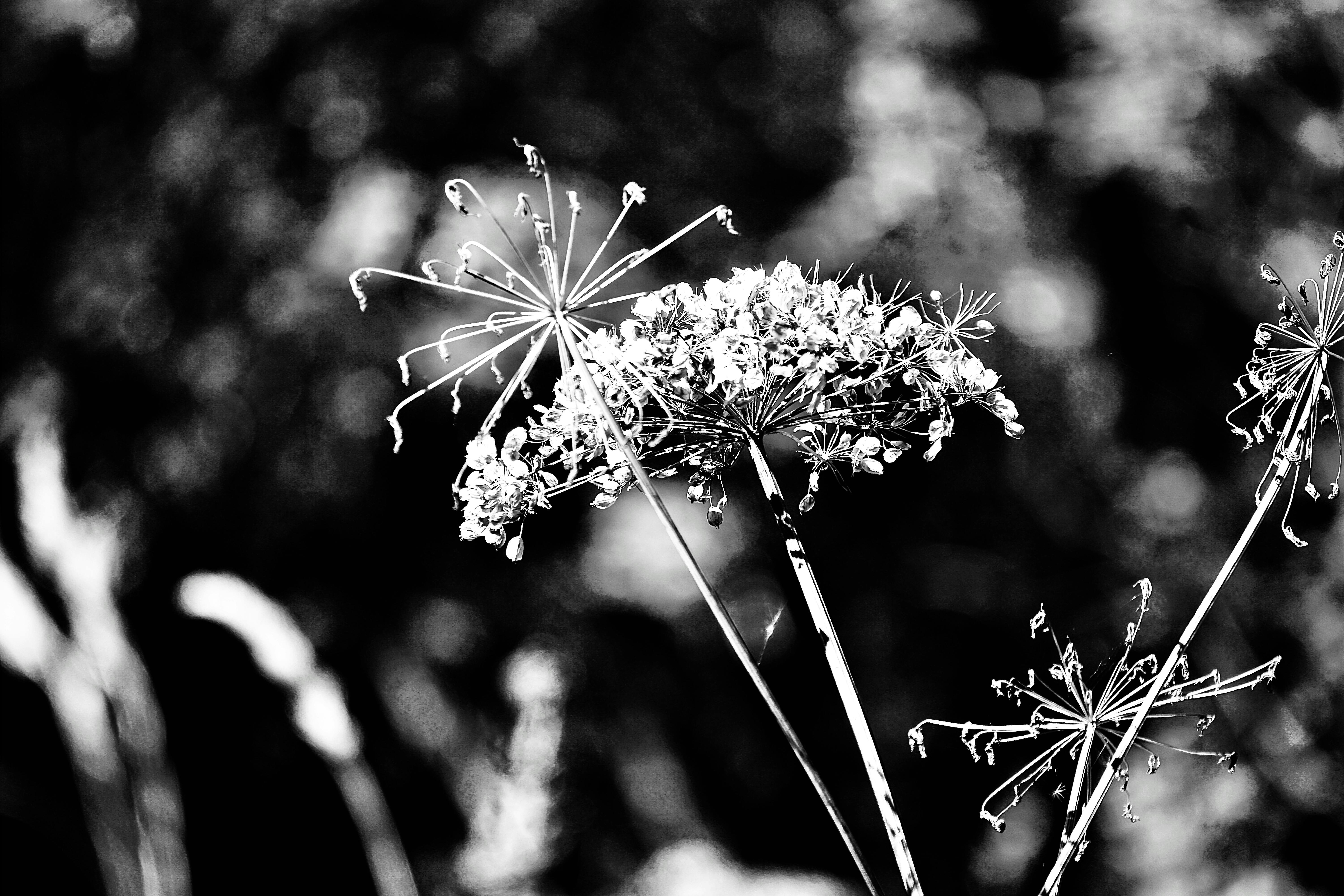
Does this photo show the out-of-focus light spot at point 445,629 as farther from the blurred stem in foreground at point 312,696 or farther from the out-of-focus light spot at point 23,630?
the out-of-focus light spot at point 23,630

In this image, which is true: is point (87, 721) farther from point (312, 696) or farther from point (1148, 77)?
point (1148, 77)

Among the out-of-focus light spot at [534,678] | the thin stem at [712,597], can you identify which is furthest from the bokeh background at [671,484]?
the thin stem at [712,597]

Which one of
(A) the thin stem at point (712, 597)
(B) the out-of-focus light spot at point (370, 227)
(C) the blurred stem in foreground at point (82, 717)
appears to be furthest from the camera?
(B) the out-of-focus light spot at point (370, 227)

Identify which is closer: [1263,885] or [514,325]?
[514,325]

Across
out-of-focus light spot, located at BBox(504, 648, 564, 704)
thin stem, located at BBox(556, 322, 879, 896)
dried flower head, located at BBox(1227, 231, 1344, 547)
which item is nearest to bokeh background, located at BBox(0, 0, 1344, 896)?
out-of-focus light spot, located at BBox(504, 648, 564, 704)

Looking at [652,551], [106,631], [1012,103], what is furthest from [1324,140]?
[106,631]

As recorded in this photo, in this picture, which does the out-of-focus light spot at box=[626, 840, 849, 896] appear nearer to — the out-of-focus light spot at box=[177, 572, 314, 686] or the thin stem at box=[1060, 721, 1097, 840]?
the out-of-focus light spot at box=[177, 572, 314, 686]
